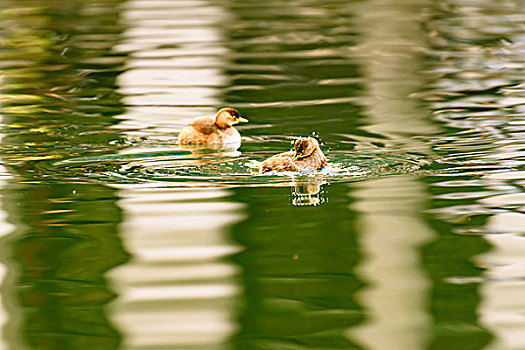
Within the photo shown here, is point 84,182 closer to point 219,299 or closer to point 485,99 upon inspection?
point 219,299

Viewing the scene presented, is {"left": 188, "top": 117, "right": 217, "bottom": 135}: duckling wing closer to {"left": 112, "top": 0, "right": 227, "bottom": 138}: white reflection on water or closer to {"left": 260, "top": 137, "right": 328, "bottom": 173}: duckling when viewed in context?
{"left": 112, "top": 0, "right": 227, "bottom": 138}: white reflection on water

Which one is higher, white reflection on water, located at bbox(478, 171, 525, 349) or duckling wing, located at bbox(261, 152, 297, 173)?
white reflection on water, located at bbox(478, 171, 525, 349)

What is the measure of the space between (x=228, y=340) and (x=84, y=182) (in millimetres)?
3585

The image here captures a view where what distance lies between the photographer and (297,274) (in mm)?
5086

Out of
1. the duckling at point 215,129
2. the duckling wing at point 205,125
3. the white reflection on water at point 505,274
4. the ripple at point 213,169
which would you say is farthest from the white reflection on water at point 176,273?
the duckling wing at point 205,125

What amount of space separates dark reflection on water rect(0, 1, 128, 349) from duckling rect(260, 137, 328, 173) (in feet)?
4.22

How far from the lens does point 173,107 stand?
11953 millimetres

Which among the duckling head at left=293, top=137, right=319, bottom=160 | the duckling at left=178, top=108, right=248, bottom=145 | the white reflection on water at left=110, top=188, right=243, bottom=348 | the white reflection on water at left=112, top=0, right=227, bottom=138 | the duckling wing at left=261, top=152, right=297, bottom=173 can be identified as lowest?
the white reflection on water at left=112, top=0, right=227, bottom=138

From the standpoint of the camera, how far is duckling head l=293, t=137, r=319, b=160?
7.96 metres

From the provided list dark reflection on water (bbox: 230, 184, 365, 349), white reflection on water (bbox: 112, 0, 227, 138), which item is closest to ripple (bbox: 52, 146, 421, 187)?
dark reflection on water (bbox: 230, 184, 365, 349)

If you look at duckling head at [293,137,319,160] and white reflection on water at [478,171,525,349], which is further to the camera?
duckling head at [293,137,319,160]

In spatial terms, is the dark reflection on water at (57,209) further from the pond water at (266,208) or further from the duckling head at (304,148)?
the duckling head at (304,148)

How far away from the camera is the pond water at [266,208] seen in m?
4.46

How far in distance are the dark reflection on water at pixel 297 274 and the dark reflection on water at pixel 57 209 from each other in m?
0.62
